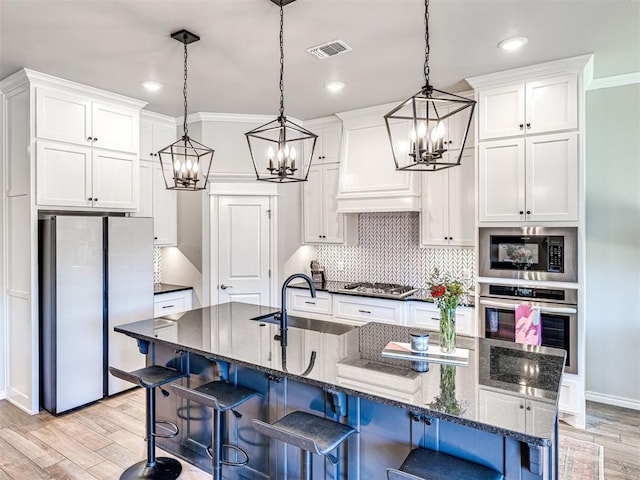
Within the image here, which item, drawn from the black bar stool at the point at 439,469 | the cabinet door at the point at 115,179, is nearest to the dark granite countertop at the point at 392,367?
the black bar stool at the point at 439,469

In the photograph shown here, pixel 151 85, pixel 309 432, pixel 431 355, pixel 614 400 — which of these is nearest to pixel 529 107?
pixel 431 355

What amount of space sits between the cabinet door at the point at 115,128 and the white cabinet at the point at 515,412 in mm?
3868

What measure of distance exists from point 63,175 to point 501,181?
3.81 metres

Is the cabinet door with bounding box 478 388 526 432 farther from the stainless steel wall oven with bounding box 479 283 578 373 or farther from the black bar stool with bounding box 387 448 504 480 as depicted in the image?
the stainless steel wall oven with bounding box 479 283 578 373

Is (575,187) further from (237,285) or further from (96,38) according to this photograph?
(96,38)

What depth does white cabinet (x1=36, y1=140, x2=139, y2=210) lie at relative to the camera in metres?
3.43

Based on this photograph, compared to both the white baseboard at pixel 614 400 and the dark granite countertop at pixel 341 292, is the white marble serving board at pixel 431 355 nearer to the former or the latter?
the dark granite countertop at pixel 341 292

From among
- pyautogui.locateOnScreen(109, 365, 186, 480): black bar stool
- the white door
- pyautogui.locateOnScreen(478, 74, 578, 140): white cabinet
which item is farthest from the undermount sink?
pyautogui.locateOnScreen(478, 74, 578, 140): white cabinet

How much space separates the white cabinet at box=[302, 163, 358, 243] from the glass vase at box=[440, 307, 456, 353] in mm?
2741

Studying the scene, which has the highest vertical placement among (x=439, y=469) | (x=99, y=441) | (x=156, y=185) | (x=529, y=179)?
(x=156, y=185)

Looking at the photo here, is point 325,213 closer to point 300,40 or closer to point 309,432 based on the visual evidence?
point 300,40

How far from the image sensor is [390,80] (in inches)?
139

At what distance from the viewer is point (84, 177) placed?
3.69 metres

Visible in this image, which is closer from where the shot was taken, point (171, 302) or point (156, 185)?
point (171, 302)
